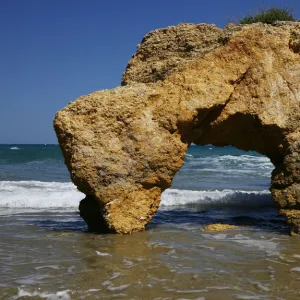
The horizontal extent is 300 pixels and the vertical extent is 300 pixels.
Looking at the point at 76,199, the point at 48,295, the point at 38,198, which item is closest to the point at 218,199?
the point at 76,199

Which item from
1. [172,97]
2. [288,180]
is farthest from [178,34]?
[288,180]

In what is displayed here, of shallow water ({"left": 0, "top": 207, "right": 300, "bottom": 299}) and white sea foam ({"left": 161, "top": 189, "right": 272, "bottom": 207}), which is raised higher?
shallow water ({"left": 0, "top": 207, "right": 300, "bottom": 299})

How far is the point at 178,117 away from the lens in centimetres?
720

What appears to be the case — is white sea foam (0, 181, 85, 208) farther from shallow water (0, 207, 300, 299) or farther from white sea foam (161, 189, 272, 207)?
shallow water (0, 207, 300, 299)

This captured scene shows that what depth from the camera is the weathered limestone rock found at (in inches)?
273

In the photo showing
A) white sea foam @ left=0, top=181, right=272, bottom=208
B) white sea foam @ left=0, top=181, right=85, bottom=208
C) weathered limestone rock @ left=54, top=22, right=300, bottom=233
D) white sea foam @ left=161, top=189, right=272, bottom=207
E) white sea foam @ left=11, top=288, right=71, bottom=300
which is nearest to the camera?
white sea foam @ left=11, top=288, right=71, bottom=300

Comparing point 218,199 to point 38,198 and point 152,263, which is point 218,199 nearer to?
point 38,198

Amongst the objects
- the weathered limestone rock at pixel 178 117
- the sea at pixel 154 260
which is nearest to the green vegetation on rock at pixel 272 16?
the weathered limestone rock at pixel 178 117

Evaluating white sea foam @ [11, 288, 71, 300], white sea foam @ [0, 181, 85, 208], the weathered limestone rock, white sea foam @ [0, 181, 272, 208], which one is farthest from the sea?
white sea foam @ [0, 181, 272, 208]

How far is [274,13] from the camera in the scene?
8.44 m

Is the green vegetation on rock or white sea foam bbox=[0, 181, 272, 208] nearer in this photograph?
the green vegetation on rock

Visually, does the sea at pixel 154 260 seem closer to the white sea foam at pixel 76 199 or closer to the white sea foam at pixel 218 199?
the white sea foam at pixel 76 199

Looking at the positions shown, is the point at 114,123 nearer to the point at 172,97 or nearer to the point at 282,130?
the point at 172,97

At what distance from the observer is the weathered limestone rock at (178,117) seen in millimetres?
6934
